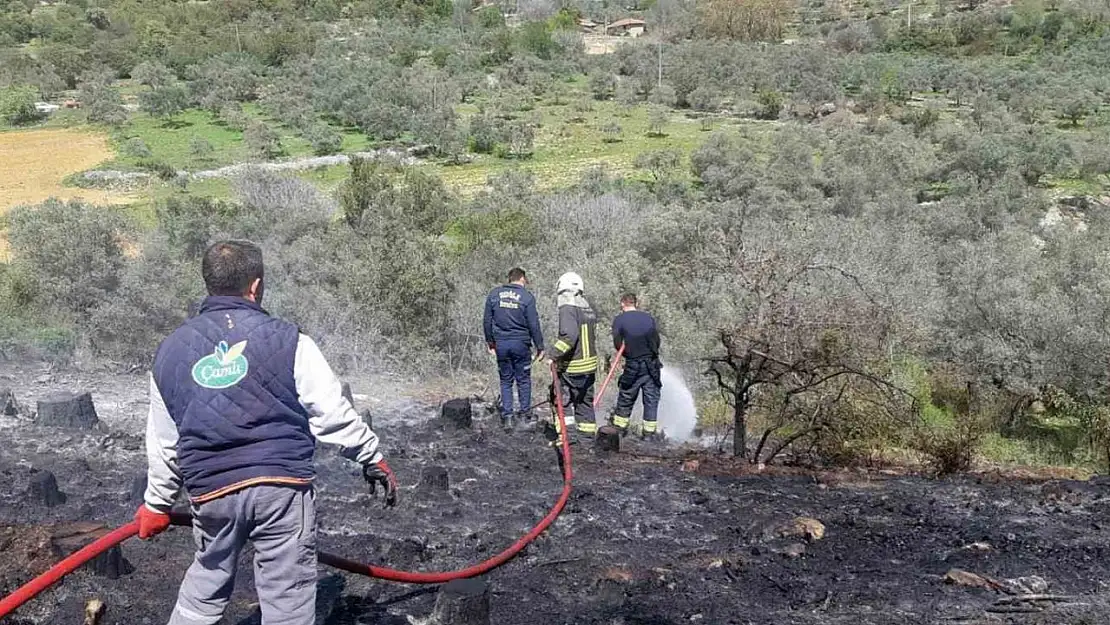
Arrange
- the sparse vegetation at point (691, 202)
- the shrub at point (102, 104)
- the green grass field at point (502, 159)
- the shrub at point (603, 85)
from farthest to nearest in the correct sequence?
the shrub at point (603, 85)
the shrub at point (102, 104)
the green grass field at point (502, 159)
the sparse vegetation at point (691, 202)

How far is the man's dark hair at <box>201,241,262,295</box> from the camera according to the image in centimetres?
298

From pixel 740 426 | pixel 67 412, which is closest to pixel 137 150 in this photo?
pixel 67 412

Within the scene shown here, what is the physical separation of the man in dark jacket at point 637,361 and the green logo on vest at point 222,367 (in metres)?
4.68

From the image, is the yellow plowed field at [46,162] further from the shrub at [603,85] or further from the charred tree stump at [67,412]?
the shrub at [603,85]

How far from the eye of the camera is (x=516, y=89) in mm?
50281

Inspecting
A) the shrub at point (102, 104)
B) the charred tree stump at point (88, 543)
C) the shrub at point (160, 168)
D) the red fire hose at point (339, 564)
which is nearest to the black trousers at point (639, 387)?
the red fire hose at point (339, 564)

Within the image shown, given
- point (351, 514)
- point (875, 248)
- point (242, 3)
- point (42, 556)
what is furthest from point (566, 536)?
point (242, 3)

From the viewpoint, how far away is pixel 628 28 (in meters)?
81.2

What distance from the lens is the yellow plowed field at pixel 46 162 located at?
88.0 feet

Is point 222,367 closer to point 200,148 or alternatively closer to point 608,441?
point 608,441

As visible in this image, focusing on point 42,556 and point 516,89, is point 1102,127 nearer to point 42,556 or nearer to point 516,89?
point 516,89

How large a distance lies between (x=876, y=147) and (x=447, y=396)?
21.0m

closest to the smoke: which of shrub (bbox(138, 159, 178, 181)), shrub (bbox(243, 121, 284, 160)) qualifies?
shrub (bbox(138, 159, 178, 181))

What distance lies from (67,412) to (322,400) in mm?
5024
